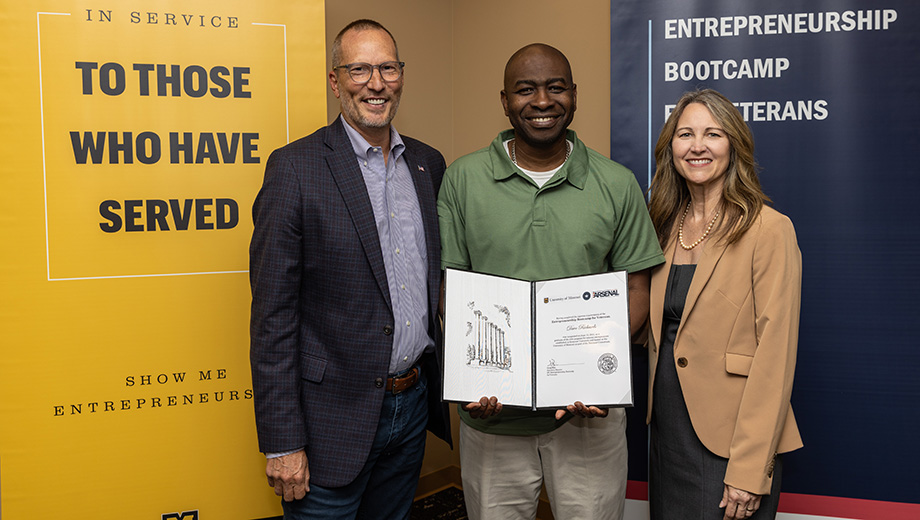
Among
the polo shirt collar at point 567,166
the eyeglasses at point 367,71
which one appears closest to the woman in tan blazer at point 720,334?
the polo shirt collar at point 567,166

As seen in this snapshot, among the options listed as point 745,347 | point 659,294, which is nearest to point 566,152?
point 659,294

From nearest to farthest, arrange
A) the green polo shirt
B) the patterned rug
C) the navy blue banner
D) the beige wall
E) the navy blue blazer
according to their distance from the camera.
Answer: the navy blue blazer, the green polo shirt, the navy blue banner, the beige wall, the patterned rug

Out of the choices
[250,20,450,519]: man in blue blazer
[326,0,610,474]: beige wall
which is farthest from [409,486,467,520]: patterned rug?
[250,20,450,519]: man in blue blazer

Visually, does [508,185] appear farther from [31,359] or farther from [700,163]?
[31,359]

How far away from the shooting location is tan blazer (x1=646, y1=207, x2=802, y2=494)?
69.6 inches

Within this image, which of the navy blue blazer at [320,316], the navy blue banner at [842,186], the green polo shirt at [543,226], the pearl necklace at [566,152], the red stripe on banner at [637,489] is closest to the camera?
the navy blue blazer at [320,316]

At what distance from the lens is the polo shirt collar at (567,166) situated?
200cm

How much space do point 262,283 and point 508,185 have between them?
0.81 metres

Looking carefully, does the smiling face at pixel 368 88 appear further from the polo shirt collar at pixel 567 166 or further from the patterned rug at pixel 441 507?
the patterned rug at pixel 441 507

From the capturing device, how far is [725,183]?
6.45ft

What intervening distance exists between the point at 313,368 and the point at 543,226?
0.81 meters

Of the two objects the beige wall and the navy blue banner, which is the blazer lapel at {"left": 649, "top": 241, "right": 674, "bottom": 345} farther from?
the beige wall

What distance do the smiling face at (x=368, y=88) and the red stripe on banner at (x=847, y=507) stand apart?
85.4 inches

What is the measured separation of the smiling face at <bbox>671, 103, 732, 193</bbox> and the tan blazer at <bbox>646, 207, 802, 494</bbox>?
0.20m
